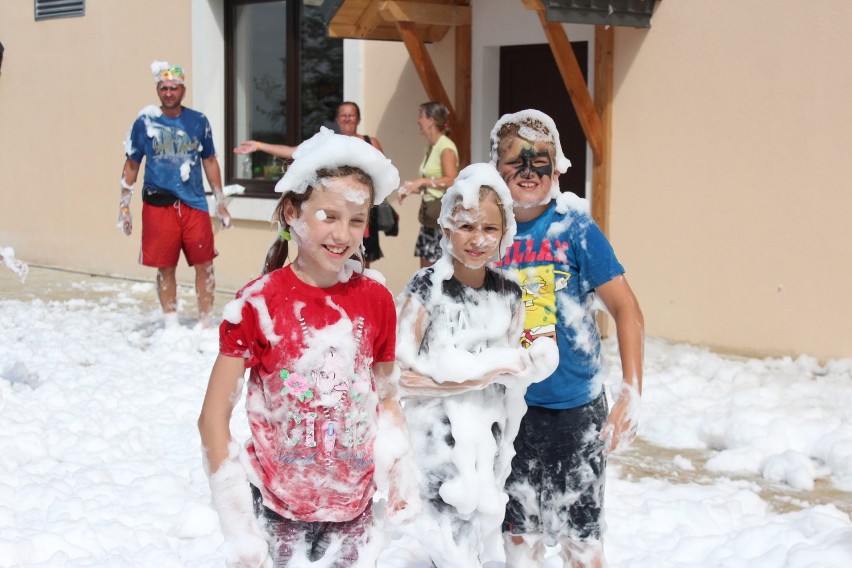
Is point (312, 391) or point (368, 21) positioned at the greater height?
point (368, 21)

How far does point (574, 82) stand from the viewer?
7.78m

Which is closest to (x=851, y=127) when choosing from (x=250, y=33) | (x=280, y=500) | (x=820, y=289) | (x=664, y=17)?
(x=820, y=289)

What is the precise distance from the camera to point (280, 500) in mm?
2609

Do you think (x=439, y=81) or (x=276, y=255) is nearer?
(x=276, y=255)

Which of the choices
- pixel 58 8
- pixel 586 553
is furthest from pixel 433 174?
pixel 58 8

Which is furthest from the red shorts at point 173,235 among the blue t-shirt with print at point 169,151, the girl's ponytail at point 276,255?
the girl's ponytail at point 276,255

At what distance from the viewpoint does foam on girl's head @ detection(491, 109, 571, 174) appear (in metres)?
3.39

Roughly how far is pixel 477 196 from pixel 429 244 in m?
5.06

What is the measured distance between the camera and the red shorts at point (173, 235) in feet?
25.7

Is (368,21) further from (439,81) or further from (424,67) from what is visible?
(439,81)

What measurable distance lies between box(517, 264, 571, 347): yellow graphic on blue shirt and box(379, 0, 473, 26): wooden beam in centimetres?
546

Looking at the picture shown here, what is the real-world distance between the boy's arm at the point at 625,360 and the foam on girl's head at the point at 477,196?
0.34 m

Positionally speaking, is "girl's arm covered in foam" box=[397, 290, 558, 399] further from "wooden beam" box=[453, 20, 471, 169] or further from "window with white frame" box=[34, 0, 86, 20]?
"window with white frame" box=[34, 0, 86, 20]

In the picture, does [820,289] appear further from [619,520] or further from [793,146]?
[619,520]
